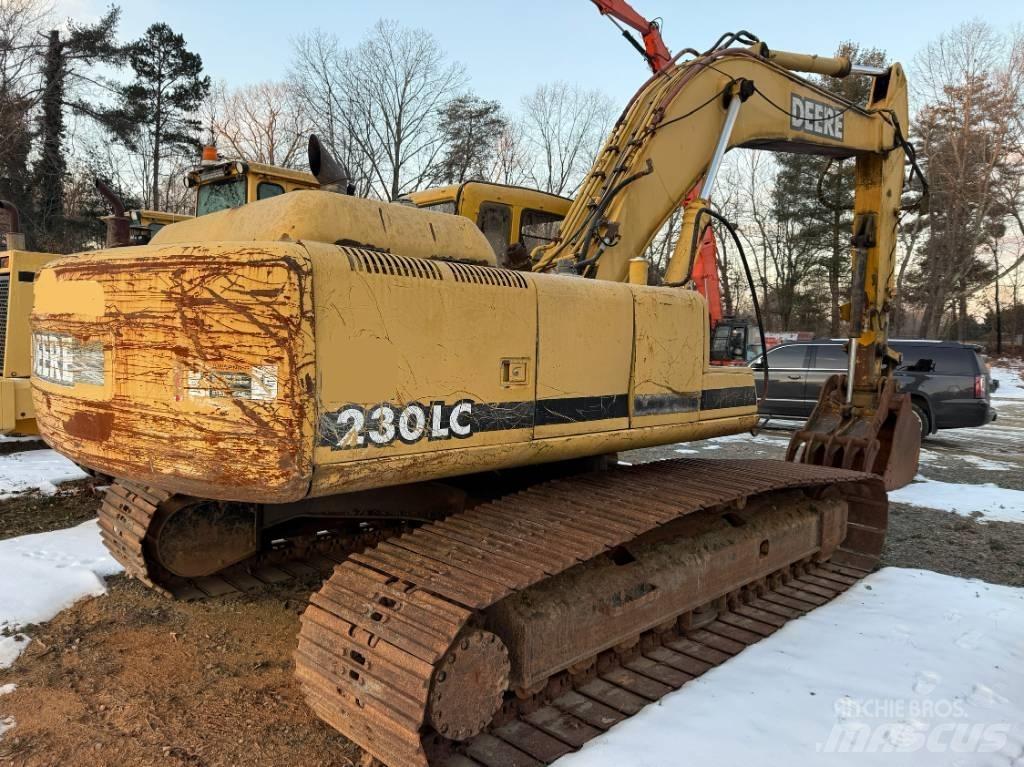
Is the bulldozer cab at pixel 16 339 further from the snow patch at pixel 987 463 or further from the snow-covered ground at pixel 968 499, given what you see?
the snow patch at pixel 987 463

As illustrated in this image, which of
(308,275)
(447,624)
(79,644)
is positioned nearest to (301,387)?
(308,275)

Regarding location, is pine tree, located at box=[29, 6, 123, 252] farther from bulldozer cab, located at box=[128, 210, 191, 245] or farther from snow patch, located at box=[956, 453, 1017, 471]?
snow patch, located at box=[956, 453, 1017, 471]

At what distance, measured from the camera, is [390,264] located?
96.9 inches

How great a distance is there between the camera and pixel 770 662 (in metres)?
3.47

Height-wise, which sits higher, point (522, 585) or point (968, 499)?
point (522, 585)

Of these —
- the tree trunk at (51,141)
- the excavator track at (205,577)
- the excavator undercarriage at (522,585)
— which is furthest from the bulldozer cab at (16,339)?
the tree trunk at (51,141)

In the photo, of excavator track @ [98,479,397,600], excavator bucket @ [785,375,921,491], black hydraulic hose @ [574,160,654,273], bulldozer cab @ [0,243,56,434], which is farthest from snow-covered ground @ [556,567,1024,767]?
bulldozer cab @ [0,243,56,434]

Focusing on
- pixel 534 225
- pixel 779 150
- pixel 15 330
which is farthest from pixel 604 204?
pixel 15 330

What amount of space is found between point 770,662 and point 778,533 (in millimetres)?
880

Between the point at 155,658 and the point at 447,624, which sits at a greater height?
the point at 447,624

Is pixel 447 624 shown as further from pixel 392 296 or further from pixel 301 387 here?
pixel 392 296

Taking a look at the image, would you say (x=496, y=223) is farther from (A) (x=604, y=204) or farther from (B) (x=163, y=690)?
(B) (x=163, y=690)

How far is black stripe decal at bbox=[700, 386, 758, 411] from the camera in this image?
146 inches

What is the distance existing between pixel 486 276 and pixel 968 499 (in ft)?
21.0
